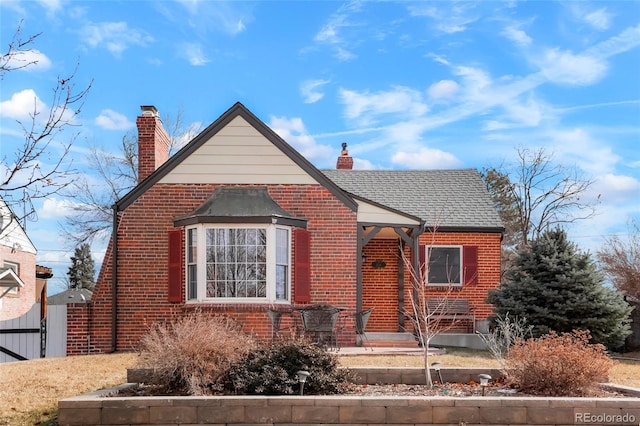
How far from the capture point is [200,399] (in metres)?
7.50

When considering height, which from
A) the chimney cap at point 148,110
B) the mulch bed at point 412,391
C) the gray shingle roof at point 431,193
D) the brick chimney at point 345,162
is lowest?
the mulch bed at point 412,391

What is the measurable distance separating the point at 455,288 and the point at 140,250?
8.61 meters

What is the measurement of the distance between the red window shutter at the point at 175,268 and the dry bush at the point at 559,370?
319 inches

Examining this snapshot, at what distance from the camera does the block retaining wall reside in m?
7.43

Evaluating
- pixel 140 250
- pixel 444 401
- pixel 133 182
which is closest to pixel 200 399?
pixel 444 401

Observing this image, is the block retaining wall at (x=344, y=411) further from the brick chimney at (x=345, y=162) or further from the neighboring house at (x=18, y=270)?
the brick chimney at (x=345, y=162)

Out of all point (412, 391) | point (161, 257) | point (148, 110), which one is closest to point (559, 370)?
point (412, 391)

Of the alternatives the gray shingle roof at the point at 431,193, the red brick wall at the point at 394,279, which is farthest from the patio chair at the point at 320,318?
the gray shingle roof at the point at 431,193

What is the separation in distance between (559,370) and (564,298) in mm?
7689

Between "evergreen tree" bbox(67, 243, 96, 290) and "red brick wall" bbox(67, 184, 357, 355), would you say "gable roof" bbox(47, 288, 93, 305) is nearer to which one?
"red brick wall" bbox(67, 184, 357, 355)

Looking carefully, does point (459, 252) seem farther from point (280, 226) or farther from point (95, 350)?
point (95, 350)

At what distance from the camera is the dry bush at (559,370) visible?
8219 millimetres

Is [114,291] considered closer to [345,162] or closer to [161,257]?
[161,257]

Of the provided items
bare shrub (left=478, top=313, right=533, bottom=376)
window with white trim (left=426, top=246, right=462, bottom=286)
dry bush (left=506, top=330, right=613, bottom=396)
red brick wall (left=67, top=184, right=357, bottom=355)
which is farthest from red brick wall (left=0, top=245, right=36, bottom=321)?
dry bush (left=506, top=330, right=613, bottom=396)
